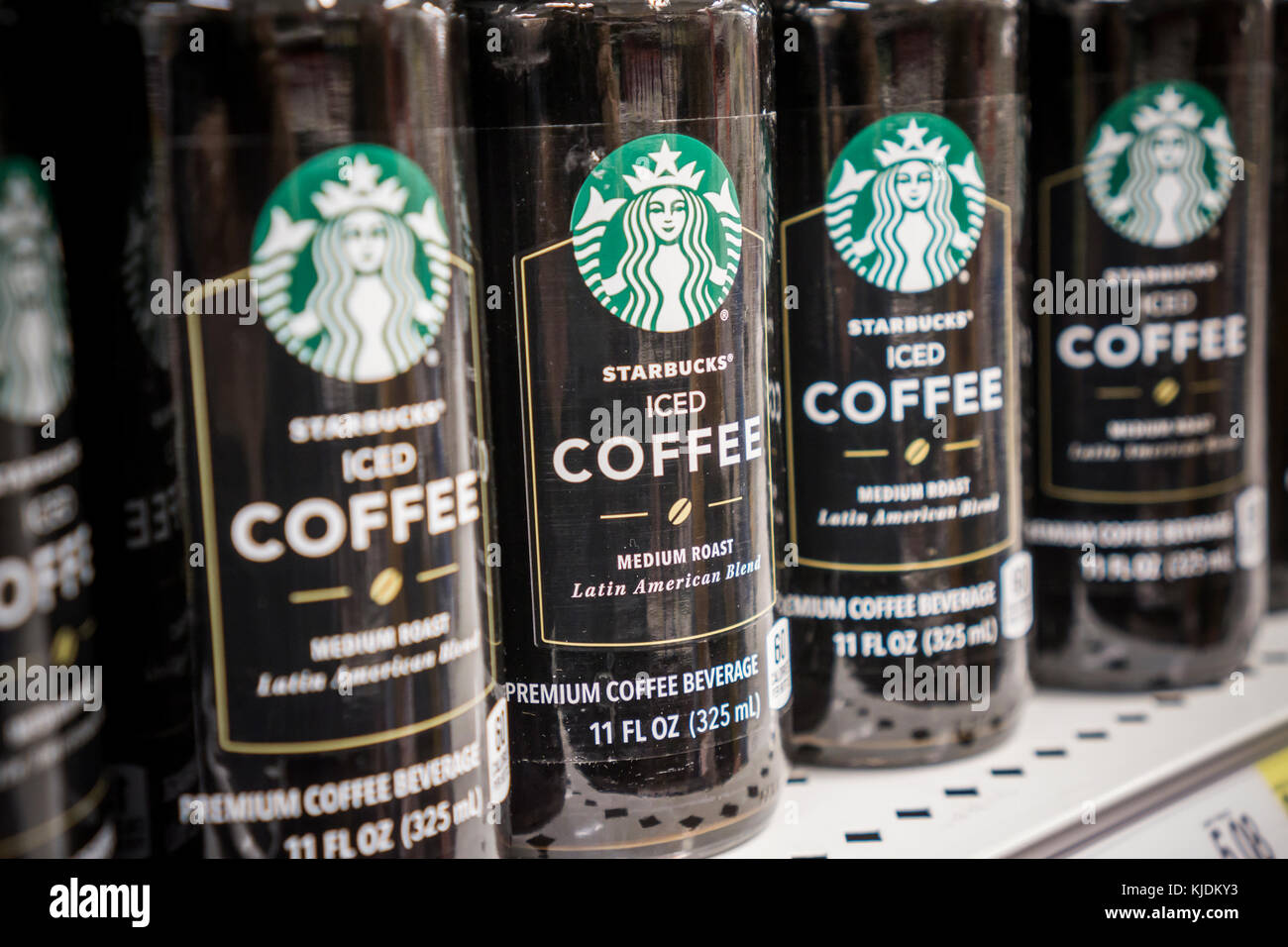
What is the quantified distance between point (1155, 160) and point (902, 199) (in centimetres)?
28

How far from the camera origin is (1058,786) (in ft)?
3.44

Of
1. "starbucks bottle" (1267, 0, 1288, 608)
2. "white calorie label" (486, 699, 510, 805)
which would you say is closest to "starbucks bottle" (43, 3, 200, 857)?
"white calorie label" (486, 699, 510, 805)

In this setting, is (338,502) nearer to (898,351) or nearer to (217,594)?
(217,594)

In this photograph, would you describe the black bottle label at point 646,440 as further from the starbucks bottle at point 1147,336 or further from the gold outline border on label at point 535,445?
the starbucks bottle at point 1147,336

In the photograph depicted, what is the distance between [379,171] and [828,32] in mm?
389

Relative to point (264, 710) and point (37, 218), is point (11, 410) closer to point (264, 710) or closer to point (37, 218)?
point (37, 218)

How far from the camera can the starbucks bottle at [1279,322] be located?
4.52ft

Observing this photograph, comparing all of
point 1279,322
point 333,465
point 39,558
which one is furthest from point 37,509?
point 1279,322

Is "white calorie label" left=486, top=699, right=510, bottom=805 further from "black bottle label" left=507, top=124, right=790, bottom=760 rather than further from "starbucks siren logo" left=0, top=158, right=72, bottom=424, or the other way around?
"starbucks siren logo" left=0, top=158, right=72, bottom=424

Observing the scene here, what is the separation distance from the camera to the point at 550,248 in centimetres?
82

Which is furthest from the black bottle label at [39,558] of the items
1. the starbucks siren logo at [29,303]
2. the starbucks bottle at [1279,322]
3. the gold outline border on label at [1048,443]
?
the starbucks bottle at [1279,322]

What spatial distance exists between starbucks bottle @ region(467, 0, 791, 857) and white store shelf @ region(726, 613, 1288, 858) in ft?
0.36

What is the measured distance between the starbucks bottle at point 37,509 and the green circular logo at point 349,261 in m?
0.10

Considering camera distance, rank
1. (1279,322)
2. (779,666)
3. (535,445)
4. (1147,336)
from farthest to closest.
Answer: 1. (1279,322)
2. (1147,336)
3. (779,666)
4. (535,445)
